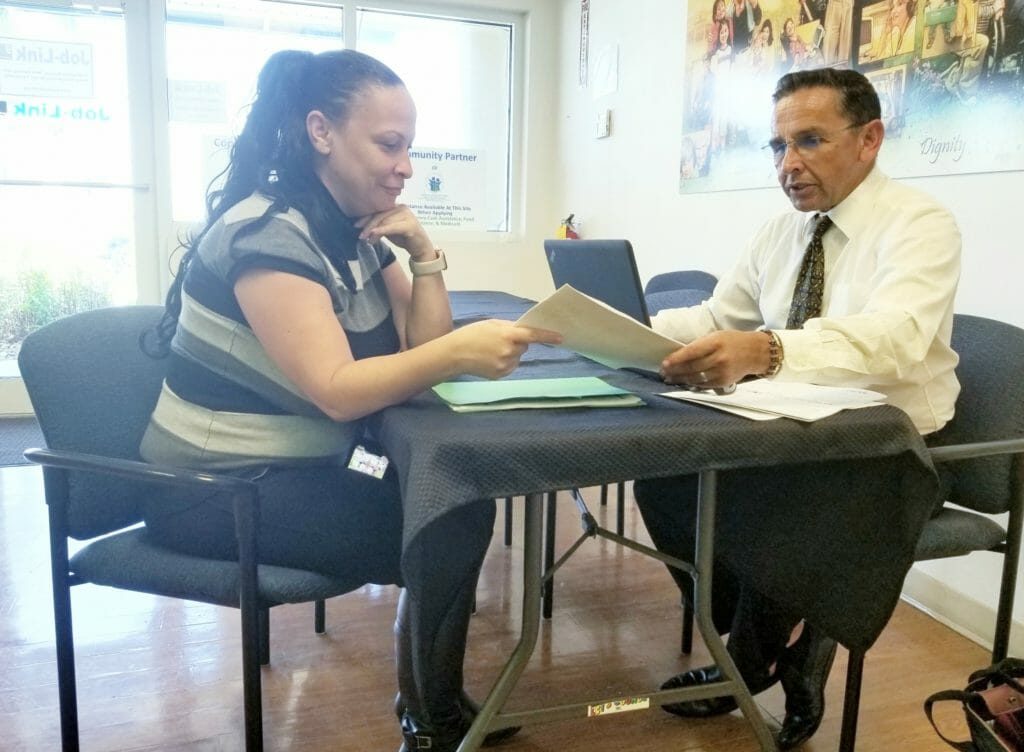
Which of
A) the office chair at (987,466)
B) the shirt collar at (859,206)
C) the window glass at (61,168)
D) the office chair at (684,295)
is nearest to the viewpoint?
the office chair at (987,466)

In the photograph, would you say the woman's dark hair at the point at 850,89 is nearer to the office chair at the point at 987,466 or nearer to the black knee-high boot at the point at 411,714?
the office chair at the point at 987,466

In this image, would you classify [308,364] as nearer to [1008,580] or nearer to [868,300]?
[868,300]

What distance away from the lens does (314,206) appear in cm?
122

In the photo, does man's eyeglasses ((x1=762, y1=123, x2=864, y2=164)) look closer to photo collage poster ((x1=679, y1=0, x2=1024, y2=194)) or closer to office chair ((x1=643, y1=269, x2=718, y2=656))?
office chair ((x1=643, y1=269, x2=718, y2=656))

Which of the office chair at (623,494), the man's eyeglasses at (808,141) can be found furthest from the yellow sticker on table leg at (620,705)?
the man's eyeglasses at (808,141)

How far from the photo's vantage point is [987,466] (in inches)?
59.8

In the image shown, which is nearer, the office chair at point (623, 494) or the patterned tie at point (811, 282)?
the patterned tie at point (811, 282)

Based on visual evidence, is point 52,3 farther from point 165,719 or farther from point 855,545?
point 855,545

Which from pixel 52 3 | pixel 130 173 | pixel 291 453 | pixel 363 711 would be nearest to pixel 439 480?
pixel 291 453

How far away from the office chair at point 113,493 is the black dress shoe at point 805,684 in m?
0.86

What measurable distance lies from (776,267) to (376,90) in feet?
3.17

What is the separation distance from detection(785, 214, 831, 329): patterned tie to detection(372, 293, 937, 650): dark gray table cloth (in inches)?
17.0

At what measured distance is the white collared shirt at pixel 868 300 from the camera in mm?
1256

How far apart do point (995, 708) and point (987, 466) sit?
1.42 ft
